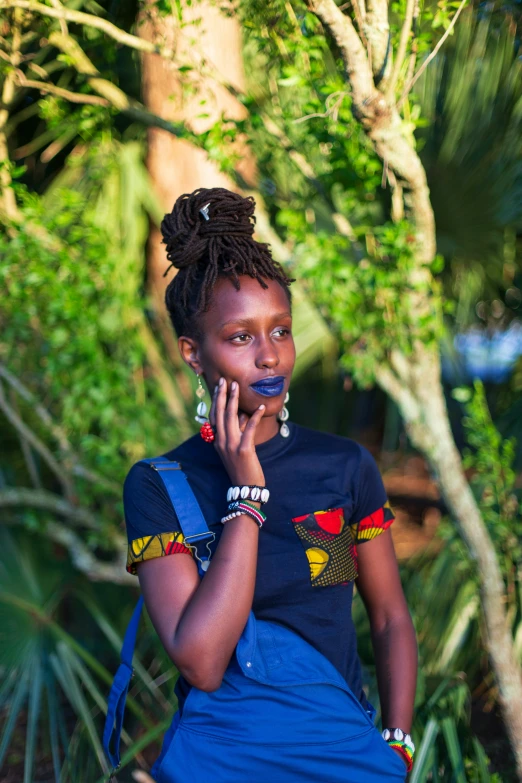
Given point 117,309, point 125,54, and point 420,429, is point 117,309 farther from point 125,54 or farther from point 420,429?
point 125,54

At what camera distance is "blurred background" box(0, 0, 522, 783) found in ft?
8.59

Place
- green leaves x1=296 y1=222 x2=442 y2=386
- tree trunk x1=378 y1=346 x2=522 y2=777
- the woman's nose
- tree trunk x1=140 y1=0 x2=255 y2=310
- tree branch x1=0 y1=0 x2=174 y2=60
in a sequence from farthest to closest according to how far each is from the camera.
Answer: tree trunk x1=140 y1=0 x2=255 y2=310
tree trunk x1=378 y1=346 x2=522 y2=777
green leaves x1=296 y1=222 x2=442 y2=386
tree branch x1=0 y1=0 x2=174 y2=60
the woman's nose

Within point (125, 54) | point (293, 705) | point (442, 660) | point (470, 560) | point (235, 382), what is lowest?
point (442, 660)

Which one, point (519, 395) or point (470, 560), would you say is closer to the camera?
point (470, 560)

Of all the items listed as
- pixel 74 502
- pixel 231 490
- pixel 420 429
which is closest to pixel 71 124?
pixel 74 502

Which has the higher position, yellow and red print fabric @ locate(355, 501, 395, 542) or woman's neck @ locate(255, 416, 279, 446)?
woman's neck @ locate(255, 416, 279, 446)

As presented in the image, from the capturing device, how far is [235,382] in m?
1.77

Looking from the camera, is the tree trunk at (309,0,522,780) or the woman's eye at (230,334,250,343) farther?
the tree trunk at (309,0,522,780)

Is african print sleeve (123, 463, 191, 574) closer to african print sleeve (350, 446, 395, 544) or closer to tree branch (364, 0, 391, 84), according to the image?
african print sleeve (350, 446, 395, 544)

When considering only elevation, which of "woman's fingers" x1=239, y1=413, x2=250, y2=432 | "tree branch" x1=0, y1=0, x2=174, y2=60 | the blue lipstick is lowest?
"woman's fingers" x1=239, y1=413, x2=250, y2=432

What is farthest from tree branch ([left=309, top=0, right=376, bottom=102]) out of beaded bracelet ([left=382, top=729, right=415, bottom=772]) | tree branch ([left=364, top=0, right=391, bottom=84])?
beaded bracelet ([left=382, top=729, right=415, bottom=772])

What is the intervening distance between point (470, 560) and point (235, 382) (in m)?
1.55

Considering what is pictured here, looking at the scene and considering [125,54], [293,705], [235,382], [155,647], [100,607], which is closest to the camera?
[293,705]

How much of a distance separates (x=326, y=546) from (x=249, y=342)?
505mm
